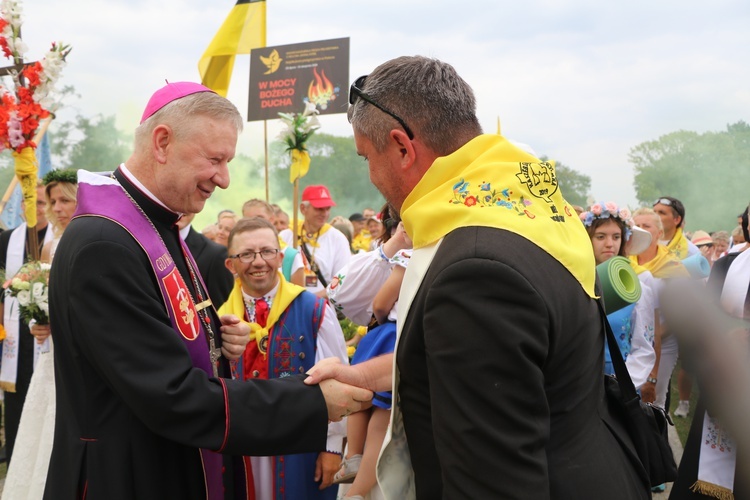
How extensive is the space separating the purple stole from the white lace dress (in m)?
1.94

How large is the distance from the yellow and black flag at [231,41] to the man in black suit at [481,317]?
824 cm

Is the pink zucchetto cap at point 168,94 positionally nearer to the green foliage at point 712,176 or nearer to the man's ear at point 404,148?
the man's ear at point 404,148

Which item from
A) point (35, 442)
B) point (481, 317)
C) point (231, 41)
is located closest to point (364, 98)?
point (481, 317)

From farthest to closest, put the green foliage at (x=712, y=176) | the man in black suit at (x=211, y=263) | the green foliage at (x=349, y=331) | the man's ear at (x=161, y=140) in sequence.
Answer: the green foliage at (x=712, y=176), the green foliage at (x=349, y=331), the man in black suit at (x=211, y=263), the man's ear at (x=161, y=140)

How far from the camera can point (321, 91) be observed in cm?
1010

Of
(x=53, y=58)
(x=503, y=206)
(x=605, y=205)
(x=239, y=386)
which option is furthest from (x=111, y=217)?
(x=605, y=205)

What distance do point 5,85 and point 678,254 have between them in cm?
693

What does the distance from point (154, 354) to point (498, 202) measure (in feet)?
3.87

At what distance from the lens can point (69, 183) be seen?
16.2 feet

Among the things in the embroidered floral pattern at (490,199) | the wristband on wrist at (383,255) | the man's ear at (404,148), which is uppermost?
the man's ear at (404,148)

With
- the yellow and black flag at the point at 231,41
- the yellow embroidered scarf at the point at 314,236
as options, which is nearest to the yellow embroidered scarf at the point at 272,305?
the yellow embroidered scarf at the point at 314,236

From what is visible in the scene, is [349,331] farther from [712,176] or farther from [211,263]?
[712,176]

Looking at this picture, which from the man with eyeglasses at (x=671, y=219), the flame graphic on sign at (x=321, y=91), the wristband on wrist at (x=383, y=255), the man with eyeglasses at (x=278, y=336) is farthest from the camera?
the flame graphic on sign at (x=321, y=91)

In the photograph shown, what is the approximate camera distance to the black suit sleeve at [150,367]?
1990mm
